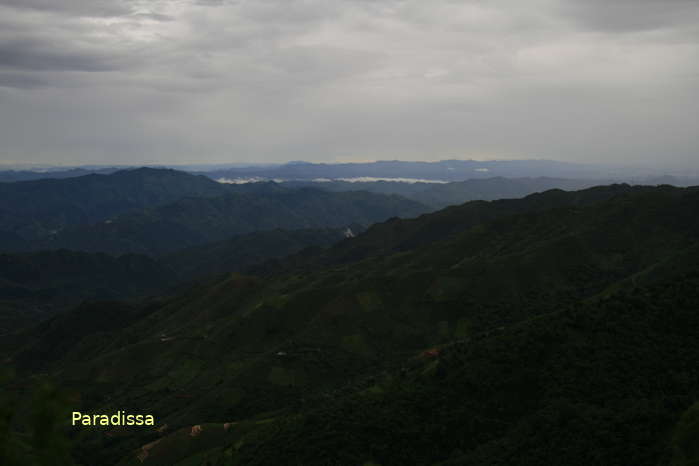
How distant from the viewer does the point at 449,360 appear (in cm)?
8694

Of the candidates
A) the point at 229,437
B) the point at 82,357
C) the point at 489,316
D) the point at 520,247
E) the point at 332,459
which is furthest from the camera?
the point at 82,357

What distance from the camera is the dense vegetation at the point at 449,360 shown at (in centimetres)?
6788

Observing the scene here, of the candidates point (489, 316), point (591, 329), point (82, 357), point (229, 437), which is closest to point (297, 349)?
point (229, 437)

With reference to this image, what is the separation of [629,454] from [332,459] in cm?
3587

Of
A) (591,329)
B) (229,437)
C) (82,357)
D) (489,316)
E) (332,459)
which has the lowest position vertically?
(82,357)

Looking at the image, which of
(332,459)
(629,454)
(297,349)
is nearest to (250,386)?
(297,349)

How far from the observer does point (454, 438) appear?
73688 millimetres

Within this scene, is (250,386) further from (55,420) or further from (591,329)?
(55,420)

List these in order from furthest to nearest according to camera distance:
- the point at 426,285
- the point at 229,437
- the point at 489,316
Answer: the point at 426,285, the point at 489,316, the point at 229,437

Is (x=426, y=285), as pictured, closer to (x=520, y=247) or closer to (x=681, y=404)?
(x=520, y=247)

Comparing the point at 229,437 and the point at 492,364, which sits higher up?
the point at 492,364

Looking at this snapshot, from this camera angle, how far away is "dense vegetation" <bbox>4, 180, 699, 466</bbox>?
6788 cm

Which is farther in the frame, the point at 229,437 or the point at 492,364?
the point at 229,437

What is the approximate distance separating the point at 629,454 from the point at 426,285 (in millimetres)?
92064
